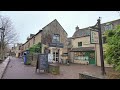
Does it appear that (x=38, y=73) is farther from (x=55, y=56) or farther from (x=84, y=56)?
(x=84, y=56)

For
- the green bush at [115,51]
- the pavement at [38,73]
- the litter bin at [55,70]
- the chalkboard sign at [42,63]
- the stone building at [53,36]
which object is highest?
the stone building at [53,36]

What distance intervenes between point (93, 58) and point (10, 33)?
13.6 metres

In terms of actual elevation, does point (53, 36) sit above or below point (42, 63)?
above

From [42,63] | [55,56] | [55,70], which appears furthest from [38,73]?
[55,56]

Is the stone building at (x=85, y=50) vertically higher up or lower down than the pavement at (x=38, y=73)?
higher up

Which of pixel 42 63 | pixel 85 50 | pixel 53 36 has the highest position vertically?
pixel 53 36

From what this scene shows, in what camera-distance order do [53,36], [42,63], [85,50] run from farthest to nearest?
[53,36] → [85,50] → [42,63]

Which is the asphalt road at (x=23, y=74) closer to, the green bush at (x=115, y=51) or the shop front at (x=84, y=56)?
the green bush at (x=115, y=51)

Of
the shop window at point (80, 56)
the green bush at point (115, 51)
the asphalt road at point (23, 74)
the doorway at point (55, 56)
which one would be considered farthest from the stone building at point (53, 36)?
the green bush at point (115, 51)

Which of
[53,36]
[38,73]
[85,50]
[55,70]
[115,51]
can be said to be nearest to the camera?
[115,51]

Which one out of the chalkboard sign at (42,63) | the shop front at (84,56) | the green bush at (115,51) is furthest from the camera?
the shop front at (84,56)

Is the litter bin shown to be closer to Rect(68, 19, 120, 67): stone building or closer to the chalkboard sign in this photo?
the chalkboard sign
